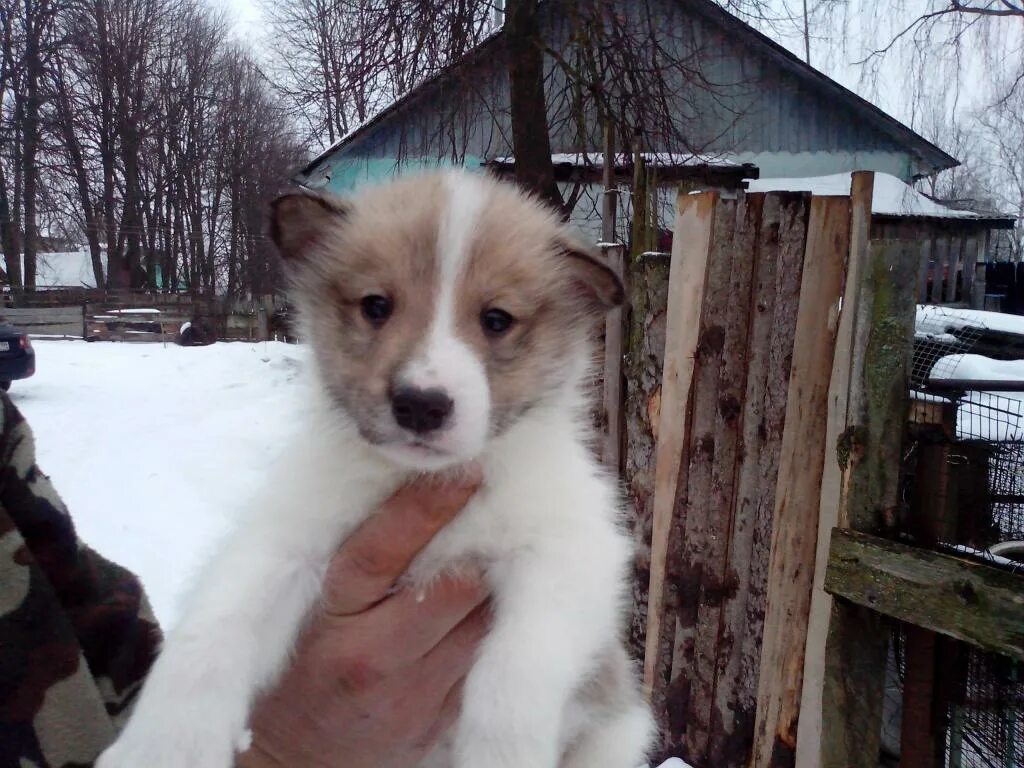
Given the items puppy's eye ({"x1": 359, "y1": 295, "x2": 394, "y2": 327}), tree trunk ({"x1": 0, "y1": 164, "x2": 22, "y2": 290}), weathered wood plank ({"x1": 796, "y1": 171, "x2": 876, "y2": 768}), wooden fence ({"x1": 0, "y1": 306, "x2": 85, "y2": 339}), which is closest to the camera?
puppy's eye ({"x1": 359, "y1": 295, "x2": 394, "y2": 327})

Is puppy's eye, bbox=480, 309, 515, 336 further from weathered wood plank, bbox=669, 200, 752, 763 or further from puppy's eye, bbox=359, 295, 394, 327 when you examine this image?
weathered wood plank, bbox=669, 200, 752, 763

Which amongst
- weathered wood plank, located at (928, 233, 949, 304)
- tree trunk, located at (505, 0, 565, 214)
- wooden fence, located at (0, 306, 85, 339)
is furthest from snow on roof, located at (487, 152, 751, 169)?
wooden fence, located at (0, 306, 85, 339)

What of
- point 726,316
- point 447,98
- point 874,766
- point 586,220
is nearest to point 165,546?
point 726,316

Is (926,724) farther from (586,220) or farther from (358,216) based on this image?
(586,220)

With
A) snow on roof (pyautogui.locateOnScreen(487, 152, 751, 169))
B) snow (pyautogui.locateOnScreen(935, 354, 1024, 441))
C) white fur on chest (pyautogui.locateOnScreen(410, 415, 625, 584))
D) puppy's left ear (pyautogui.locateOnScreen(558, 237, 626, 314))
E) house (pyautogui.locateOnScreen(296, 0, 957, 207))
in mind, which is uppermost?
house (pyautogui.locateOnScreen(296, 0, 957, 207))

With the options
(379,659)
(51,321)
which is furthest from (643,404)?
(51,321)

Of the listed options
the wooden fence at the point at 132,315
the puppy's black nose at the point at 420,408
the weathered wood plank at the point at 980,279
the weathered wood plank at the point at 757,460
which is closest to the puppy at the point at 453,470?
the puppy's black nose at the point at 420,408
